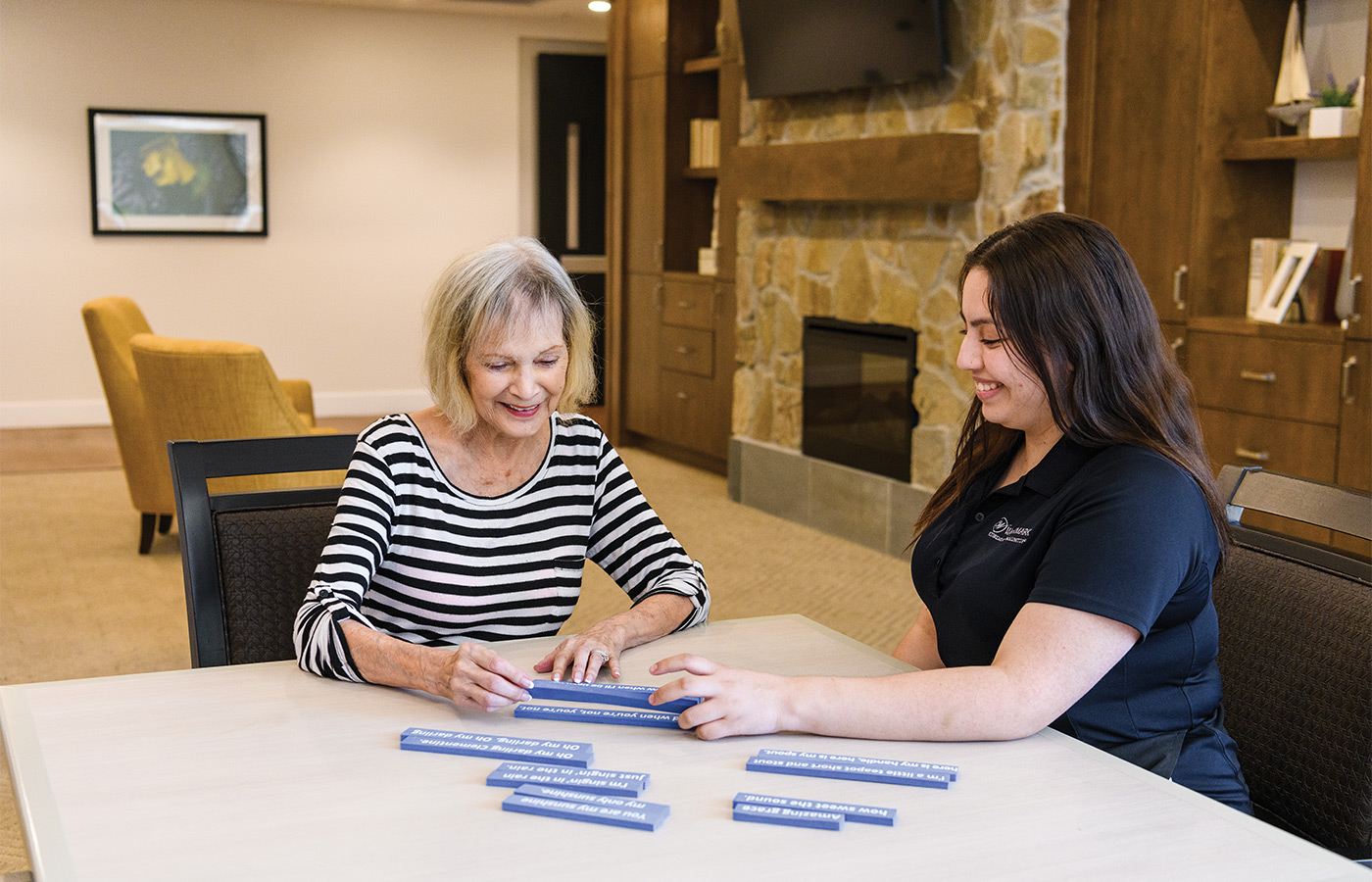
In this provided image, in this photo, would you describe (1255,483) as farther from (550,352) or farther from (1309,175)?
(1309,175)

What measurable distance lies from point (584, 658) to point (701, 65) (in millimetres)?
5413

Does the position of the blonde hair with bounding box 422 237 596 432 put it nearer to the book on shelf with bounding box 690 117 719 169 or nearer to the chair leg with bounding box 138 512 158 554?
the chair leg with bounding box 138 512 158 554

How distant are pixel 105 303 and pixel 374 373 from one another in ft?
12.5

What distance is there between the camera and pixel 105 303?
16.3ft

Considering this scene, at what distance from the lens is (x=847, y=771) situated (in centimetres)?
119

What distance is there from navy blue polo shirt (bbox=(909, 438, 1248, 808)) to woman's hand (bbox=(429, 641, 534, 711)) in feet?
1.71

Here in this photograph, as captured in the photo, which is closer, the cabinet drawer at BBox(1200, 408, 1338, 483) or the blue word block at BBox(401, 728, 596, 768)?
the blue word block at BBox(401, 728, 596, 768)

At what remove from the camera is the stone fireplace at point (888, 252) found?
4.20m

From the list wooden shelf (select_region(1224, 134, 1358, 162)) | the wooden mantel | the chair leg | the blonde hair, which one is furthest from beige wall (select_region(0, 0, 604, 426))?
the blonde hair

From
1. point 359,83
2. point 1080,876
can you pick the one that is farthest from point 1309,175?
point 359,83

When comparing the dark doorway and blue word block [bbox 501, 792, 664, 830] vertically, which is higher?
the dark doorway

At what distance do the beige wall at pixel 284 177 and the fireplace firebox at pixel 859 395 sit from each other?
4149mm

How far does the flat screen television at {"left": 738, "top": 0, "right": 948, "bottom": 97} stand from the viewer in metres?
4.48

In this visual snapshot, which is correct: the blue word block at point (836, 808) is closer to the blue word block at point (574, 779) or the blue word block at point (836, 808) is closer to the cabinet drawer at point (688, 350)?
the blue word block at point (574, 779)
